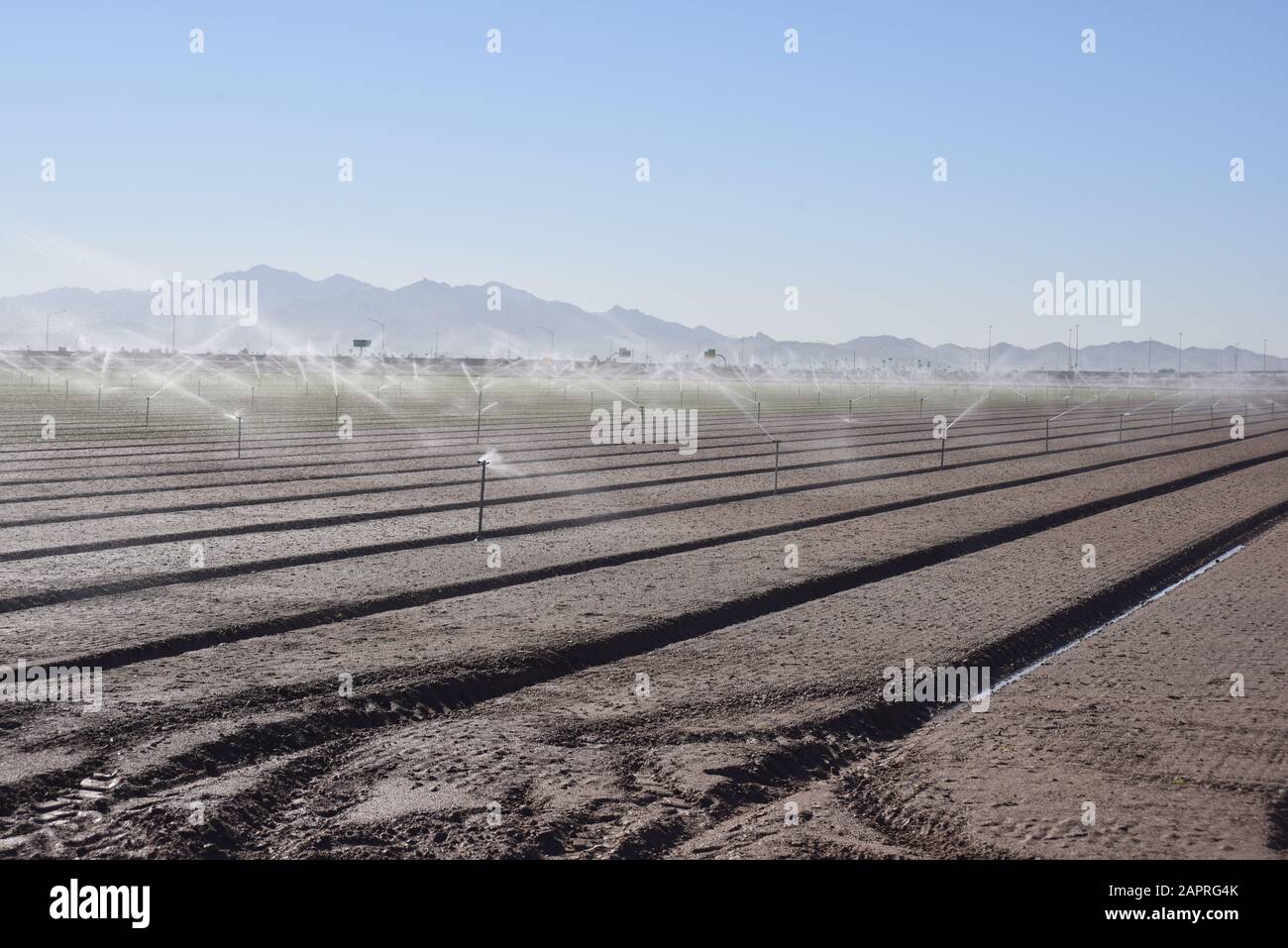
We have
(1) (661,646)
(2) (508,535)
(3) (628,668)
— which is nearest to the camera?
(3) (628,668)

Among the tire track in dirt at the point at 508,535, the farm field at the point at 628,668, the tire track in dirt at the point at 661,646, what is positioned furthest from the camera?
the tire track in dirt at the point at 508,535

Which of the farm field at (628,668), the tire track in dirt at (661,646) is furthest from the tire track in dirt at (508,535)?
the tire track in dirt at (661,646)

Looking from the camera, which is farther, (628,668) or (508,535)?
(508,535)

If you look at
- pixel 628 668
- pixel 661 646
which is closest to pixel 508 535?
pixel 661 646

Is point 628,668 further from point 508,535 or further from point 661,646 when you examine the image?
point 508,535

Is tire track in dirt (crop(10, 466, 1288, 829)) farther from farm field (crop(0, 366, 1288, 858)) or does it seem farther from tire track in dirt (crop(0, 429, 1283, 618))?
tire track in dirt (crop(0, 429, 1283, 618))

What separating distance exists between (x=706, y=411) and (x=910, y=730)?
2087 inches

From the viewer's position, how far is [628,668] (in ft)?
34.7

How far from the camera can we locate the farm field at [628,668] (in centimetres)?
706

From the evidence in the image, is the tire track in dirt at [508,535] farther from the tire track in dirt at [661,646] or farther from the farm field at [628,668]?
the tire track in dirt at [661,646]

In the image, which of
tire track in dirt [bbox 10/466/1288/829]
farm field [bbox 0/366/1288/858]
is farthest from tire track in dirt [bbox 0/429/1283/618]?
tire track in dirt [bbox 10/466/1288/829]
